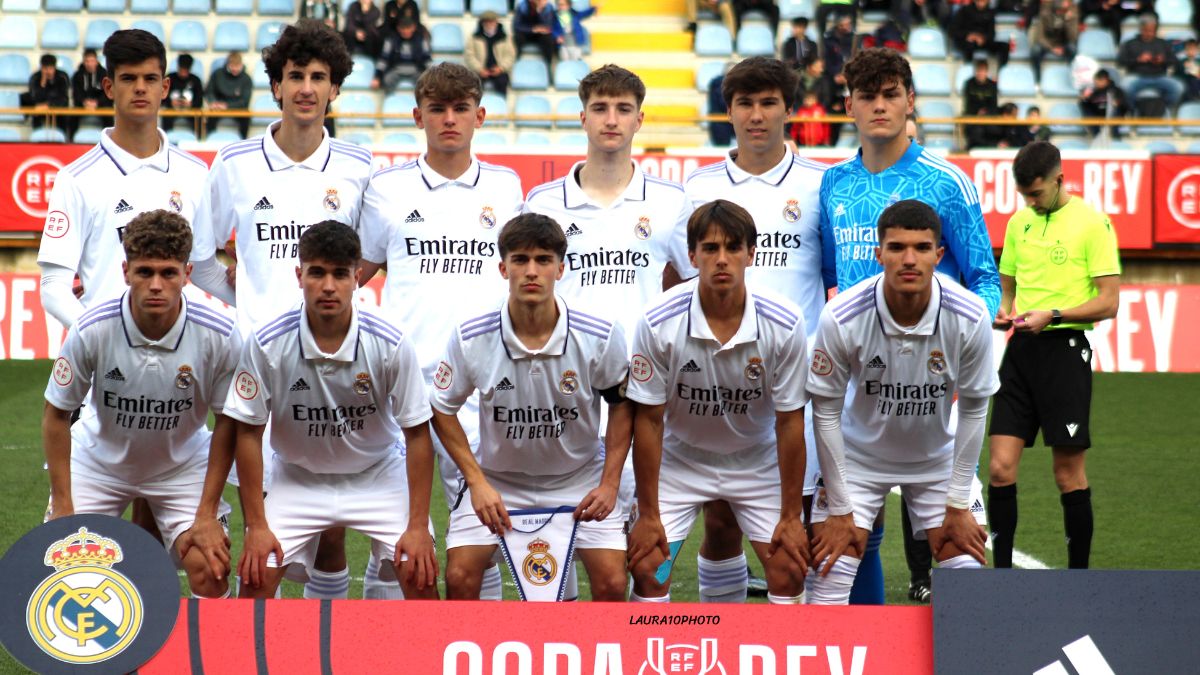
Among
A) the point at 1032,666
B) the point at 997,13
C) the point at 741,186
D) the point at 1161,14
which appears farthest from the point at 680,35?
the point at 1032,666

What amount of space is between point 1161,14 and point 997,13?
220cm

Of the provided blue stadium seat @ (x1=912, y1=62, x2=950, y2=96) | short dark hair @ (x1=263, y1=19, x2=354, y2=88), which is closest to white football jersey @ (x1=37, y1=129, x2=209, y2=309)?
short dark hair @ (x1=263, y1=19, x2=354, y2=88)

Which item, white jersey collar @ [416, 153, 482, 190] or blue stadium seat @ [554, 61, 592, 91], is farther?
blue stadium seat @ [554, 61, 592, 91]

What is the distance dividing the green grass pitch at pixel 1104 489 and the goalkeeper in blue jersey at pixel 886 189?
5.67 feet

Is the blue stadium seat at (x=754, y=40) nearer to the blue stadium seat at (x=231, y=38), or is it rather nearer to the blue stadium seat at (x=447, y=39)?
the blue stadium seat at (x=447, y=39)

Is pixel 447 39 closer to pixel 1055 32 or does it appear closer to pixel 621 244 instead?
pixel 1055 32

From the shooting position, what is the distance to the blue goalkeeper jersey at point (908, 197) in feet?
17.8

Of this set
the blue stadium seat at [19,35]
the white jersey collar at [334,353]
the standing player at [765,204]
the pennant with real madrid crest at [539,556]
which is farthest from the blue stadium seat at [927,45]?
the white jersey collar at [334,353]

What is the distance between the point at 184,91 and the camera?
15969mm

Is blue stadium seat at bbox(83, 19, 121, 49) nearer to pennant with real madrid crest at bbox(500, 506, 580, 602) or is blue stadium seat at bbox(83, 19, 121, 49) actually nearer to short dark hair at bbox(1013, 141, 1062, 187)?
short dark hair at bbox(1013, 141, 1062, 187)

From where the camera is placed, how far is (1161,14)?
62.4ft

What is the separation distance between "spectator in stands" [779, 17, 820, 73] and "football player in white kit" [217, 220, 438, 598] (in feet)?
39.6

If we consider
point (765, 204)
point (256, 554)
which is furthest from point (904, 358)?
point (256, 554)

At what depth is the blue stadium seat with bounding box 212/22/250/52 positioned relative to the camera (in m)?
18.2
